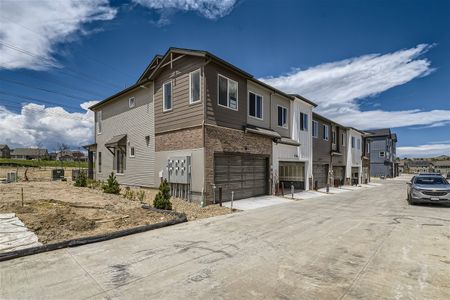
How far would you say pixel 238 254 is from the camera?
581 cm

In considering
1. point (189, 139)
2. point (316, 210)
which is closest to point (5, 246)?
point (189, 139)

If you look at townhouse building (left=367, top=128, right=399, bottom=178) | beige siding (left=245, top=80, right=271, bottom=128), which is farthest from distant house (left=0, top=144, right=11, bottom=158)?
townhouse building (left=367, top=128, right=399, bottom=178)

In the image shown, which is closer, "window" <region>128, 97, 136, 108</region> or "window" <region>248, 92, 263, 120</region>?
"window" <region>248, 92, 263, 120</region>

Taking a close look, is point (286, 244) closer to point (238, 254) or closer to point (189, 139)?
point (238, 254)

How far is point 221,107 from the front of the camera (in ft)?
44.5

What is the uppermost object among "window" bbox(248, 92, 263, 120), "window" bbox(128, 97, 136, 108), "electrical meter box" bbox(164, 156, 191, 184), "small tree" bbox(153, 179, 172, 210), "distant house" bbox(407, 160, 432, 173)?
"window" bbox(128, 97, 136, 108)

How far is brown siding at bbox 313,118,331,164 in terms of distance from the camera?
23.2m

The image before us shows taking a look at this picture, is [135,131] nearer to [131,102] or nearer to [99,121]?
[131,102]

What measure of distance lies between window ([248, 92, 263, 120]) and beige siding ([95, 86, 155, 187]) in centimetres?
643

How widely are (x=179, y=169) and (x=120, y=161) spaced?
888cm

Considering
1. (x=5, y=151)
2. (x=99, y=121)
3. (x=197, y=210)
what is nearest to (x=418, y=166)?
(x=99, y=121)

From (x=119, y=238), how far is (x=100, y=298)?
10.8 feet

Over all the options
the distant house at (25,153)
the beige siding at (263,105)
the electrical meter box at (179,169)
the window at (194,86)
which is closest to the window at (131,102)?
the electrical meter box at (179,169)

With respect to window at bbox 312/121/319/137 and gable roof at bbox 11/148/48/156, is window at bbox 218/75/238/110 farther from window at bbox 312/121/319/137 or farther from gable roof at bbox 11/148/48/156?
gable roof at bbox 11/148/48/156
